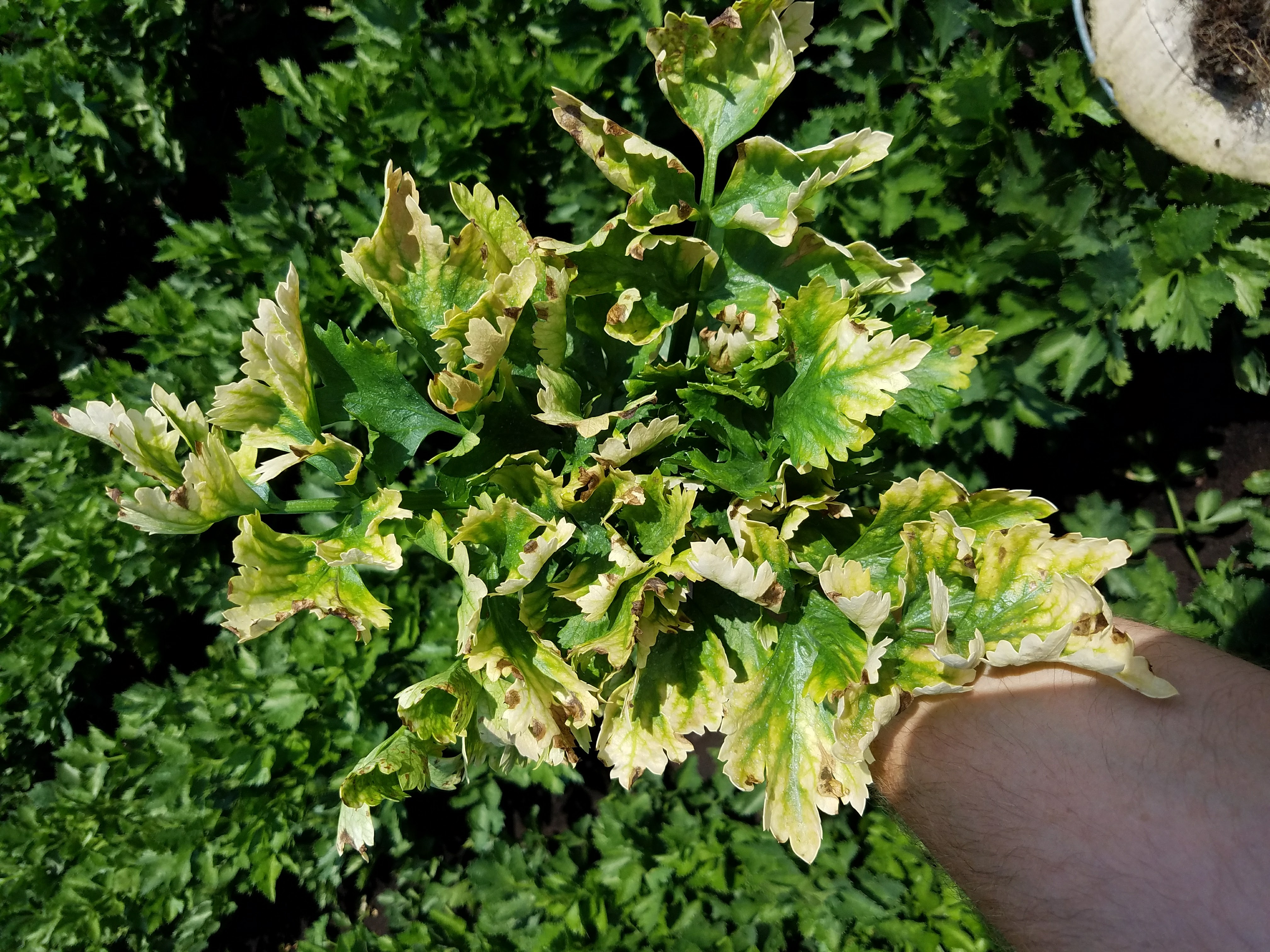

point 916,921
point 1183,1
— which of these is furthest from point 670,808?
point 1183,1

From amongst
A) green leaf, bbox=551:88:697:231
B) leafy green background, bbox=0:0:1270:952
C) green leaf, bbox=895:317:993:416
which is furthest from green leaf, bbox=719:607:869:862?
leafy green background, bbox=0:0:1270:952

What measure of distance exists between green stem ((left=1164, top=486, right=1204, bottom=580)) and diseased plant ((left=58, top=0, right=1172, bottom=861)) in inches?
73.2

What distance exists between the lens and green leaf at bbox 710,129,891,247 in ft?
3.28

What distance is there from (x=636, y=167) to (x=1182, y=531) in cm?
228

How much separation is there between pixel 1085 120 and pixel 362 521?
80.4 inches

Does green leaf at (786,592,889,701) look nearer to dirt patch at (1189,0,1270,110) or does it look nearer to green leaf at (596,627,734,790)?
green leaf at (596,627,734,790)

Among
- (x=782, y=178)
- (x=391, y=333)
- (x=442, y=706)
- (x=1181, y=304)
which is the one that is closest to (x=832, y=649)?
(x=442, y=706)

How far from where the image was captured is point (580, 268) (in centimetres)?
106

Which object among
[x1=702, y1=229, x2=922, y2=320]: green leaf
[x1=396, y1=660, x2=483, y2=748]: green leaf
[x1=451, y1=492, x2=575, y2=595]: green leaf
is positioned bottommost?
[x1=396, y1=660, x2=483, y2=748]: green leaf

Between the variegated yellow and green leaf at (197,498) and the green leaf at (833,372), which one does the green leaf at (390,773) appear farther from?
the green leaf at (833,372)

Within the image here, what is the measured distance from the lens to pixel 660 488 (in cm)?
99

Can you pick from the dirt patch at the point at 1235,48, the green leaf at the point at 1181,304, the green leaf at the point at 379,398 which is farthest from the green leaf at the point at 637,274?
the dirt patch at the point at 1235,48

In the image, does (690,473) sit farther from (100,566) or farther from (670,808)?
(100,566)

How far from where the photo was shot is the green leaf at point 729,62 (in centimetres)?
101
